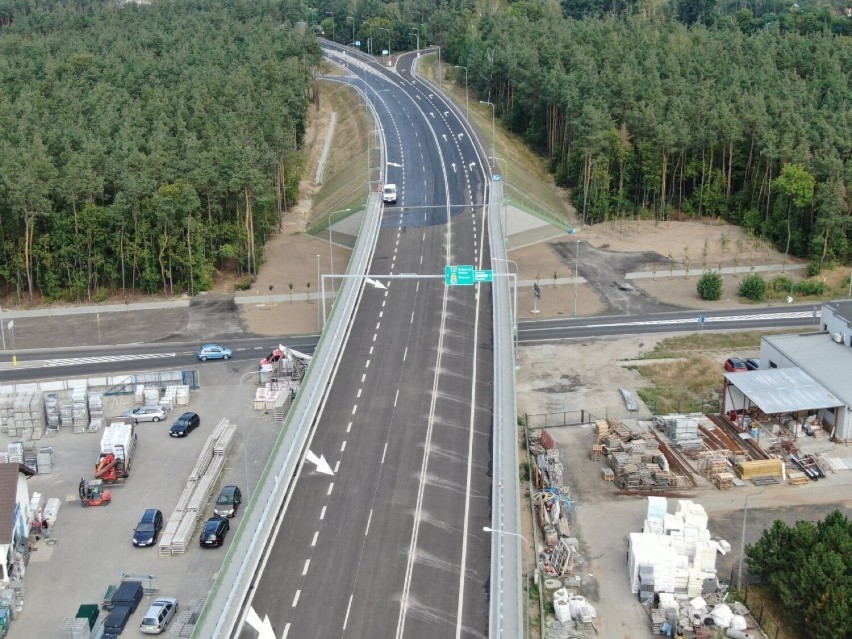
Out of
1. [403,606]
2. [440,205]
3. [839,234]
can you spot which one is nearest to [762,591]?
[403,606]

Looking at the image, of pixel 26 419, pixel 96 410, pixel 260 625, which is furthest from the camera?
pixel 96 410

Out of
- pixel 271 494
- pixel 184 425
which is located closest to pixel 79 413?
pixel 184 425

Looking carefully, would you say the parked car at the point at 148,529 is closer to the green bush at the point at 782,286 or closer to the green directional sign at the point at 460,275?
the green directional sign at the point at 460,275

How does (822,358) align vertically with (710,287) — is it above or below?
above

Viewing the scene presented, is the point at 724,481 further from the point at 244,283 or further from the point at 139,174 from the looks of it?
the point at 139,174

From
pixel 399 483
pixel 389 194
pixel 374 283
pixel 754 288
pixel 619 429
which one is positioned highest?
pixel 389 194

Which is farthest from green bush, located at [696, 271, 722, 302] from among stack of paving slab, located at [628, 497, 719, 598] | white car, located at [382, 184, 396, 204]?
stack of paving slab, located at [628, 497, 719, 598]

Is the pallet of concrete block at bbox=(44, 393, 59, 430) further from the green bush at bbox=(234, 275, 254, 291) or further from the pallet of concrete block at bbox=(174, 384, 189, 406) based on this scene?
the green bush at bbox=(234, 275, 254, 291)

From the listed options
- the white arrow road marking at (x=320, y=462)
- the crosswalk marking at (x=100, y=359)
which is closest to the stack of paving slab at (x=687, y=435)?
the white arrow road marking at (x=320, y=462)
